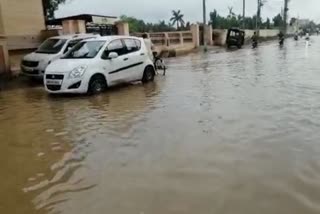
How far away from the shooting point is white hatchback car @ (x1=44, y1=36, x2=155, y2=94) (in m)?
11.8

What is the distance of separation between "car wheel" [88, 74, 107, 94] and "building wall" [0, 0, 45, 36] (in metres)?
8.31

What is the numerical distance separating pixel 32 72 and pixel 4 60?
170cm

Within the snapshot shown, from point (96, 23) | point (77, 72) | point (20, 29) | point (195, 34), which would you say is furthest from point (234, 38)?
point (77, 72)

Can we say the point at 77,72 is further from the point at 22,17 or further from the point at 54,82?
the point at 22,17

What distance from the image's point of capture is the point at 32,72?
1566 cm

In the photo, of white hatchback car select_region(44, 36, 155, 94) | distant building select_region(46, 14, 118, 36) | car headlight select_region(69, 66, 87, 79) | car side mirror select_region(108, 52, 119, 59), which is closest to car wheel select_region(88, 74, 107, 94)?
white hatchback car select_region(44, 36, 155, 94)

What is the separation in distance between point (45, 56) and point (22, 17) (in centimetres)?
534

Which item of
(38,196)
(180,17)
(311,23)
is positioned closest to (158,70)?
(38,196)

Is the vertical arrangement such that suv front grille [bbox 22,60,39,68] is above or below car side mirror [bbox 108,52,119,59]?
below

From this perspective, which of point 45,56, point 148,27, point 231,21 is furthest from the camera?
point 231,21

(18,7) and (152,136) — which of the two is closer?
(152,136)

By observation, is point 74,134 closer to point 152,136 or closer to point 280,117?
point 152,136

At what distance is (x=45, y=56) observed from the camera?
51.1 feet

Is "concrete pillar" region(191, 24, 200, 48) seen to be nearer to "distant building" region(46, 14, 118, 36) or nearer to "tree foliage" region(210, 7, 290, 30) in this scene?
"distant building" region(46, 14, 118, 36)
